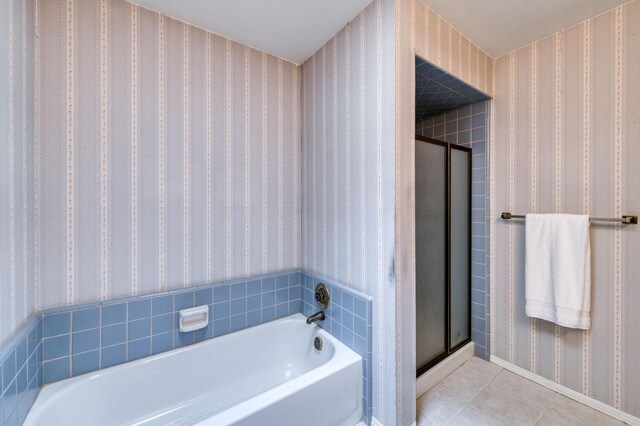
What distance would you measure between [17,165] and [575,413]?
10.3ft

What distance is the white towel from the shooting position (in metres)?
1.54

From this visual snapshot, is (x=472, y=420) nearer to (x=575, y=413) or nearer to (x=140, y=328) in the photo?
(x=575, y=413)

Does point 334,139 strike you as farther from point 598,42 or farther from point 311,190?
point 598,42

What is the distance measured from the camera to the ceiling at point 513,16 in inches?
56.8

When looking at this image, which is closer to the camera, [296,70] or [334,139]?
[334,139]

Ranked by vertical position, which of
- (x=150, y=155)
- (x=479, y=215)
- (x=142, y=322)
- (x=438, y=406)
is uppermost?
(x=150, y=155)

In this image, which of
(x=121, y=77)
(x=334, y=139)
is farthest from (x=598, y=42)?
(x=121, y=77)

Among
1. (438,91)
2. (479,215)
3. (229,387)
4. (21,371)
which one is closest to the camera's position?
(21,371)

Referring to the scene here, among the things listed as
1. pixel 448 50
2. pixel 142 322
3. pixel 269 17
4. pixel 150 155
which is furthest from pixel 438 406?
pixel 269 17

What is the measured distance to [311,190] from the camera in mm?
1982

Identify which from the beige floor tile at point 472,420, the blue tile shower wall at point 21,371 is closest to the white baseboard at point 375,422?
the beige floor tile at point 472,420

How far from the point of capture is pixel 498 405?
5.19 ft

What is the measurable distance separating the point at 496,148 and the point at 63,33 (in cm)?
281

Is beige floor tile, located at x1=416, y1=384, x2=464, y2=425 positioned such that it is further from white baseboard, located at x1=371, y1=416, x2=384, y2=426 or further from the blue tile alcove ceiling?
the blue tile alcove ceiling
